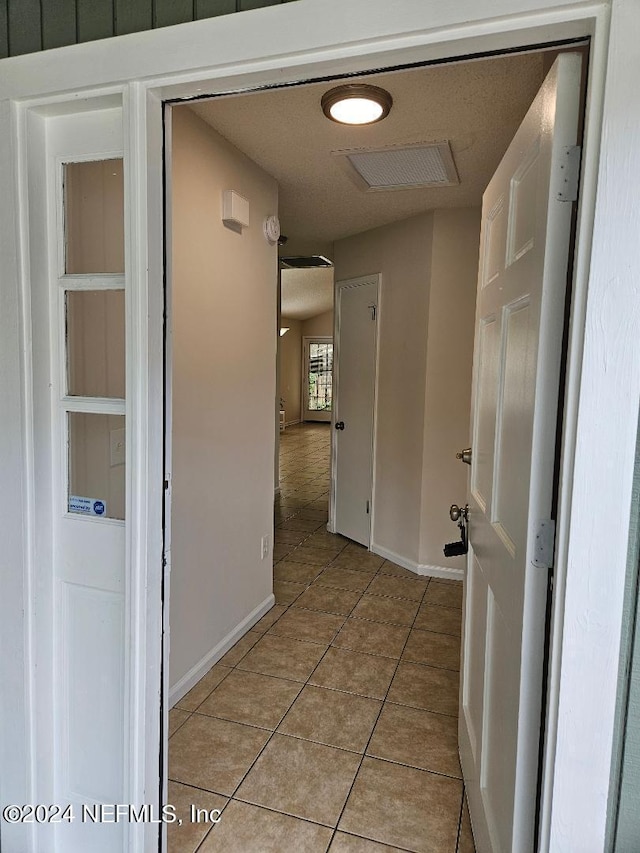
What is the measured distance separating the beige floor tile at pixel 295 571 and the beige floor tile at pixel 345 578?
0.07 m

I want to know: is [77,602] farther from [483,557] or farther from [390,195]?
[390,195]

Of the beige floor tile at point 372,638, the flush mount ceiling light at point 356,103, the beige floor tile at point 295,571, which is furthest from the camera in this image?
the beige floor tile at point 295,571

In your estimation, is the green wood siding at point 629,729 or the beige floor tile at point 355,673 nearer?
the green wood siding at point 629,729

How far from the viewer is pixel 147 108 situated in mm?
1252

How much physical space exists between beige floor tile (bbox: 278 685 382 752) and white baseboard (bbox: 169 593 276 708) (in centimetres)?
46

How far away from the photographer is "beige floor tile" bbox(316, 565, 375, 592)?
11.8 feet

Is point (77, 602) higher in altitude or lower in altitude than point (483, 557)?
lower

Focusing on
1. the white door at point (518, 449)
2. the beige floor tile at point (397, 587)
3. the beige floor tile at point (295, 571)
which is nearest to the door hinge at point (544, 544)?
the white door at point (518, 449)

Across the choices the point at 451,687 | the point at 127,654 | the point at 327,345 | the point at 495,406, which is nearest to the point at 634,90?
the point at 495,406

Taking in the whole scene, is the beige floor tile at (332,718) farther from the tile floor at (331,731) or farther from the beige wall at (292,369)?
the beige wall at (292,369)

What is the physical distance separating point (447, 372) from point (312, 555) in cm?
167

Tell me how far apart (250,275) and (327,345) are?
10439 mm

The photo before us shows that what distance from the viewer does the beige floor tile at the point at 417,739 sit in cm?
203

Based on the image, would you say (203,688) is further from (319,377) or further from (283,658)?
(319,377)
